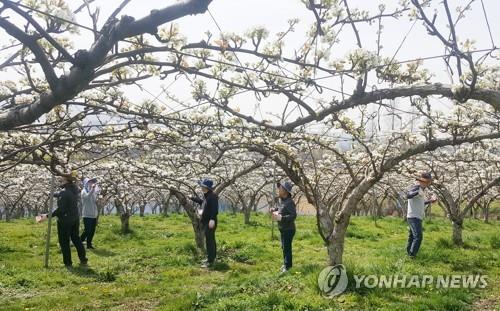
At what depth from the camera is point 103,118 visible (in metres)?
7.07

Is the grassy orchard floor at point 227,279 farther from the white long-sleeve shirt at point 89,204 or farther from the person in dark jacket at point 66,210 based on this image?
the white long-sleeve shirt at point 89,204

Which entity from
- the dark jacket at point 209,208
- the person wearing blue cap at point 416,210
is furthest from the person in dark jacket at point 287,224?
the person wearing blue cap at point 416,210

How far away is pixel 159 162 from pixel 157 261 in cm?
420

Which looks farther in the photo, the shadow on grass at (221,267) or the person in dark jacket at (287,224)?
the shadow on grass at (221,267)

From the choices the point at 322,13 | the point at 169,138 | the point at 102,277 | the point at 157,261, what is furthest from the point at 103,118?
the point at 322,13

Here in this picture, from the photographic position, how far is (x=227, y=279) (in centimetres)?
793

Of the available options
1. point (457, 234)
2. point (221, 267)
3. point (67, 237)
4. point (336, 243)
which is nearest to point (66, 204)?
point (67, 237)

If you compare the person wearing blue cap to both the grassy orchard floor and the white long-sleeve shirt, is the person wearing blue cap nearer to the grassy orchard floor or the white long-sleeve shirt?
the grassy orchard floor

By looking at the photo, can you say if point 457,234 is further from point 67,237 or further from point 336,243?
point 67,237

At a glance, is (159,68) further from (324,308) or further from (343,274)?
(343,274)

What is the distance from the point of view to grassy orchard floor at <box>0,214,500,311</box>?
590 centimetres

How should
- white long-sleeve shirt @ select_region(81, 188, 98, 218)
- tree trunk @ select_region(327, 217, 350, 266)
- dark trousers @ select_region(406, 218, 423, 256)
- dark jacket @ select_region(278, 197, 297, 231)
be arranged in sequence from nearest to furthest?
1. tree trunk @ select_region(327, 217, 350, 266)
2. dark jacket @ select_region(278, 197, 297, 231)
3. dark trousers @ select_region(406, 218, 423, 256)
4. white long-sleeve shirt @ select_region(81, 188, 98, 218)

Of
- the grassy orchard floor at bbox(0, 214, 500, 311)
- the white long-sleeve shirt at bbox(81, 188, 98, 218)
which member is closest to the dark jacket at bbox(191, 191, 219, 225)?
the grassy orchard floor at bbox(0, 214, 500, 311)

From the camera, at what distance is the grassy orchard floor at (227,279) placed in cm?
590
